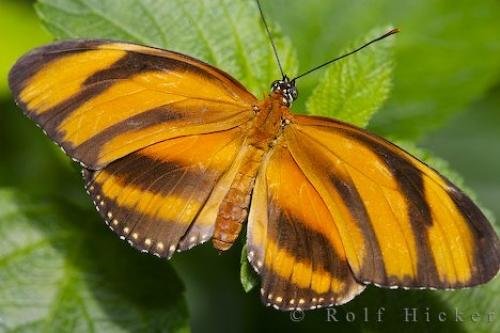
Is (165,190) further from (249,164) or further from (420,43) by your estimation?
(420,43)

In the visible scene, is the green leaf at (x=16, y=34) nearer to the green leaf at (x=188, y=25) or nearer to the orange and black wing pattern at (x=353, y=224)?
the green leaf at (x=188, y=25)

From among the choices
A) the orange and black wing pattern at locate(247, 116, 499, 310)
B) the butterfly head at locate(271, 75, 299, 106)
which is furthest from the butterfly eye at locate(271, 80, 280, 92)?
the orange and black wing pattern at locate(247, 116, 499, 310)

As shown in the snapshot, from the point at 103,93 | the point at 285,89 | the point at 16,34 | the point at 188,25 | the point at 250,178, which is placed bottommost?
the point at 250,178

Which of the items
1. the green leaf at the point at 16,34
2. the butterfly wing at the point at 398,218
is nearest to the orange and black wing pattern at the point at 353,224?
the butterfly wing at the point at 398,218

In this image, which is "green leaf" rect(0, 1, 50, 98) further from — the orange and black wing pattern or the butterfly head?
the orange and black wing pattern

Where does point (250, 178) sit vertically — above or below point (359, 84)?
below

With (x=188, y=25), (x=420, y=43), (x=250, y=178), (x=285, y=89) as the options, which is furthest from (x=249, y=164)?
(x=420, y=43)
